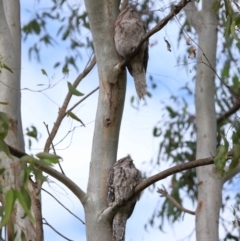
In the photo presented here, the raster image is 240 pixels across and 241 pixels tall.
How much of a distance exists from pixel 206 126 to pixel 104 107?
1.38 m

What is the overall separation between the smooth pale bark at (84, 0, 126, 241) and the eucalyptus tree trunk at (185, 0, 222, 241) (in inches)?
26.1

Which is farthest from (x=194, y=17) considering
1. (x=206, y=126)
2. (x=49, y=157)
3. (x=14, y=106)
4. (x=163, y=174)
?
(x=49, y=157)

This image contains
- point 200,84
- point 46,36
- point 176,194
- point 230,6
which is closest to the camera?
point 230,6

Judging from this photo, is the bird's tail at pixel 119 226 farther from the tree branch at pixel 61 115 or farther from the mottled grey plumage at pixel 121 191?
the tree branch at pixel 61 115

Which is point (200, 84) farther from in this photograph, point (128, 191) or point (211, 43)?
point (128, 191)

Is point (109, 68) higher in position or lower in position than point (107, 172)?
higher

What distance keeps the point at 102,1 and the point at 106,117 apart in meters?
0.52

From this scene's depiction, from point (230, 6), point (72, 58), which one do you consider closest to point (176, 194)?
point (72, 58)

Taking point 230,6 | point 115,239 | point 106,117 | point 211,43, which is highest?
point 211,43

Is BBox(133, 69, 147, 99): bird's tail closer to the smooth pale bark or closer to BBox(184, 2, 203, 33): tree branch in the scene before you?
the smooth pale bark

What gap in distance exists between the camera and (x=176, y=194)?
6.07 meters

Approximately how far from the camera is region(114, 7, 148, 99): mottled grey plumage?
3117 millimetres

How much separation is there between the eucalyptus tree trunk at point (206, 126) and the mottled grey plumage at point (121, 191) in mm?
512

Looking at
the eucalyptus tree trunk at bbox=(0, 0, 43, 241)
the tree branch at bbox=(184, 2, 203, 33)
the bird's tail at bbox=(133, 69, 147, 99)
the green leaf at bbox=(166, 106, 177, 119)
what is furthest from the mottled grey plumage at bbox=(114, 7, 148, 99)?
the green leaf at bbox=(166, 106, 177, 119)
